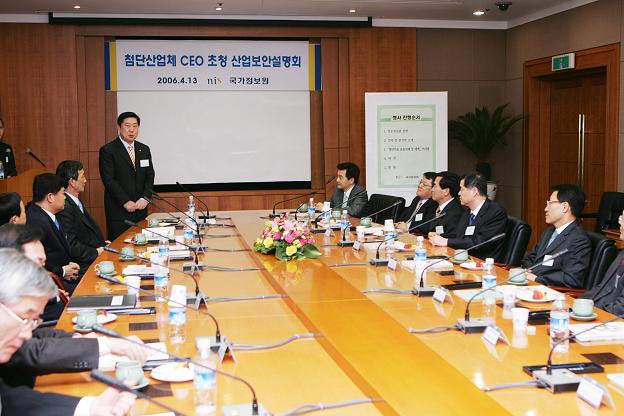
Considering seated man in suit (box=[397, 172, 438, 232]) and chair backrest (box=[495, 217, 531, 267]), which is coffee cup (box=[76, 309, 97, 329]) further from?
seated man in suit (box=[397, 172, 438, 232])

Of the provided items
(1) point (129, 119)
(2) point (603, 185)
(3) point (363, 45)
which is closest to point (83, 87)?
(1) point (129, 119)

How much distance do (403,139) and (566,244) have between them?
4888 millimetres

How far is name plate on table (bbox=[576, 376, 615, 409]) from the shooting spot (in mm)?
2182

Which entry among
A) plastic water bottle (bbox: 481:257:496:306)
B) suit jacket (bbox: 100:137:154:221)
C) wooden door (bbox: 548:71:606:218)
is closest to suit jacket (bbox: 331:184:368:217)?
suit jacket (bbox: 100:137:154:221)

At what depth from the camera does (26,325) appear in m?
2.07

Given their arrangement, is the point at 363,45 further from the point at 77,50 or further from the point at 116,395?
the point at 116,395

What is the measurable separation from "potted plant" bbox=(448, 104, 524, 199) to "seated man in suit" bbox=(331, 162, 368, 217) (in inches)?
90.2

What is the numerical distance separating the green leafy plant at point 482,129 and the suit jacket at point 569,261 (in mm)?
4975

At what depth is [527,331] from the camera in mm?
3068

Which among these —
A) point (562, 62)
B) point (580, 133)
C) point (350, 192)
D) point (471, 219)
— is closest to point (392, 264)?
point (471, 219)

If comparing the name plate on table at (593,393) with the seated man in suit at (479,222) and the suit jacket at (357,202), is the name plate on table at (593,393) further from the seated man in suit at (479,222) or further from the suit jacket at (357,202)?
the suit jacket at (357,202)

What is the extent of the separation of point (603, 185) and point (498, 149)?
6.08 feet

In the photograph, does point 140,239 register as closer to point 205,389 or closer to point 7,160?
point 7,160

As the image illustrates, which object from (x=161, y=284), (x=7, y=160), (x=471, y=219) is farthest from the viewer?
(x=7, y=160)
